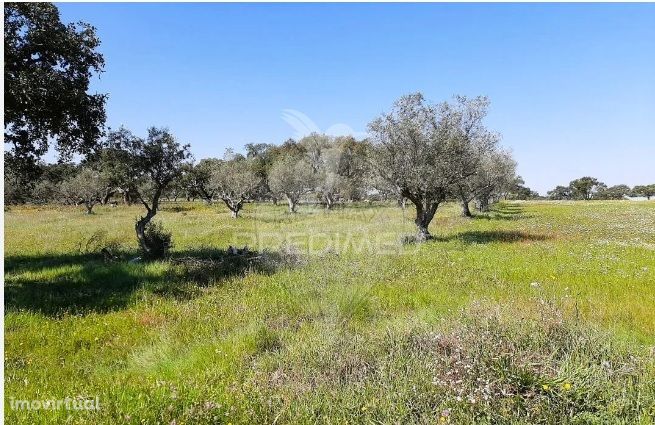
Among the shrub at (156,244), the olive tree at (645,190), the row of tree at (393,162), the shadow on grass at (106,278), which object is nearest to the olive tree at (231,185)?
the row of tree at (393,162)

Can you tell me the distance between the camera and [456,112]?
1024 inches

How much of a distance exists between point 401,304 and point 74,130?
643 inches

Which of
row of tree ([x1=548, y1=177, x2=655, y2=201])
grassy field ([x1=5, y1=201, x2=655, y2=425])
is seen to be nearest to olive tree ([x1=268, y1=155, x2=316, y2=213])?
grassy field ([x1=5, y1=201, x2=655, y2=425])

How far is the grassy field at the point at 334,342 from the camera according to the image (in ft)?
16.5

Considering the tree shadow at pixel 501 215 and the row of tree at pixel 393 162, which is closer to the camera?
the row of tree at pixel 393 162

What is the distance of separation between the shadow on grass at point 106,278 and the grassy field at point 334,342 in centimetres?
9

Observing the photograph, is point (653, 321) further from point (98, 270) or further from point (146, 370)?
point (98, 270)

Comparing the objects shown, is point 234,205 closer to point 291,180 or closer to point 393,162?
point 291,180

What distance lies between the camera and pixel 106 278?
14.1 metres

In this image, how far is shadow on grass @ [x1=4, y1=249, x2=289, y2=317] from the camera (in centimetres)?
1109

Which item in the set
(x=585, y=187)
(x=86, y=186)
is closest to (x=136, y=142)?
(x=86, y=186)

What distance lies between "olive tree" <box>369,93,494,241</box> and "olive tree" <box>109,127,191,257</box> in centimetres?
1147

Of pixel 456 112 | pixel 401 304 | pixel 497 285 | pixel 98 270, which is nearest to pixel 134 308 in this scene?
pixel 98 270

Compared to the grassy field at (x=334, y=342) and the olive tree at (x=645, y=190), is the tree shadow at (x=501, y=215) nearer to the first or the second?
the grassy field at (x=334, y=342)
